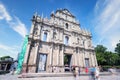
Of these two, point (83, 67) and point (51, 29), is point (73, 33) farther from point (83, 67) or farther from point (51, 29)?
point (83, 67)

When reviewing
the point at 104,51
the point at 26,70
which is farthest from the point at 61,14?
the point at 104,51

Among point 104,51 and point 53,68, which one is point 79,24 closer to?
point 53,68

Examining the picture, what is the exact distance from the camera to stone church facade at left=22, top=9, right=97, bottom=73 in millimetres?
16844

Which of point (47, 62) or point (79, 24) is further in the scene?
point (79, 24)

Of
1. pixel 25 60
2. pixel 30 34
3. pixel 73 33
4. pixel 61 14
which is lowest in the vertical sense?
pixel 25 60

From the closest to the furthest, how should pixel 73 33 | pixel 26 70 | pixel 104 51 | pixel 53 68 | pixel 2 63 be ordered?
pixel 26 70, pixel 53 68, pixel 73 33, pixel 2 63, pixel 104 51

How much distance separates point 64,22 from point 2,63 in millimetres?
20563

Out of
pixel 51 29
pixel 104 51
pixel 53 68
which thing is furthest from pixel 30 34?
pixel 104 51

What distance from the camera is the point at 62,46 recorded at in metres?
19.8

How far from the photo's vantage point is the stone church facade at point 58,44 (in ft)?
55.3

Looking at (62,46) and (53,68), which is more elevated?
(62,46)

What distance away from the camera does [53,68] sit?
673 inches

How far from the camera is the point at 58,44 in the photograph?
19.3 metres

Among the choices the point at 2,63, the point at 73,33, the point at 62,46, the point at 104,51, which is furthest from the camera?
the point at 104,51
